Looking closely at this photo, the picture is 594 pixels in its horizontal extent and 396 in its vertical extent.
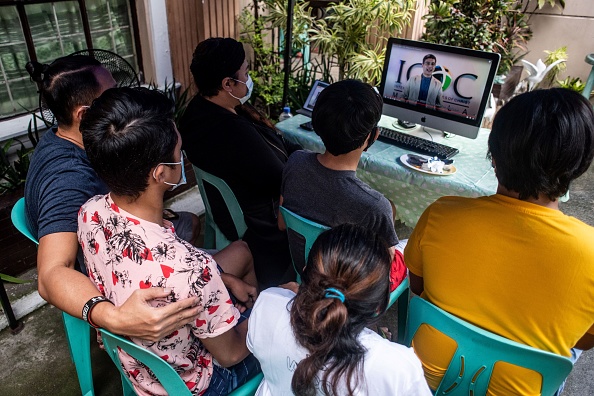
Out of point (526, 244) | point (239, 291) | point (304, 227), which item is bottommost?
point (239, 291)

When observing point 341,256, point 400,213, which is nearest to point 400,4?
point 400,213

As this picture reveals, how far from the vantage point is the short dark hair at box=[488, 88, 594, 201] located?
1.09 m

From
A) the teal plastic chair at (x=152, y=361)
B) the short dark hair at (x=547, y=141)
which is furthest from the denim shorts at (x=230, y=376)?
the short dark hair at (x=547, y=141)

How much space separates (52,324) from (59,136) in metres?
1.28

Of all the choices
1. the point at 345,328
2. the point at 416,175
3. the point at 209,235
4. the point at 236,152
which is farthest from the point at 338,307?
the point at 209,235

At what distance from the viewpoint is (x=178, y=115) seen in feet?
12.0

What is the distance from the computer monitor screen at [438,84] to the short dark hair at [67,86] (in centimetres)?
177

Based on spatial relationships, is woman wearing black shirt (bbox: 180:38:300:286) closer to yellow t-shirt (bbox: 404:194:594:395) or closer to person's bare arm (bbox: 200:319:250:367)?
person's bare arm (bbox: 200:319:250:367)

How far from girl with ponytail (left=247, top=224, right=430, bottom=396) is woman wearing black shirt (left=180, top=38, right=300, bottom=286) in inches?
39.3

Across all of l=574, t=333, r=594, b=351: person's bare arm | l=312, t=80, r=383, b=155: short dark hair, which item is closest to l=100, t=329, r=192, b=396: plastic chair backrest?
l=312, t=80, r=383, b=155: short dark hair

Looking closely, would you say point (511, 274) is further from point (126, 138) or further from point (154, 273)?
point (126, 138)

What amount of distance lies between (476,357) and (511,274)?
0.81 ft

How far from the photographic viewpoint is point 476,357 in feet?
3.81

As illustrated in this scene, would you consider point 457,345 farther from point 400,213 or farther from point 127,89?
point 400,213
